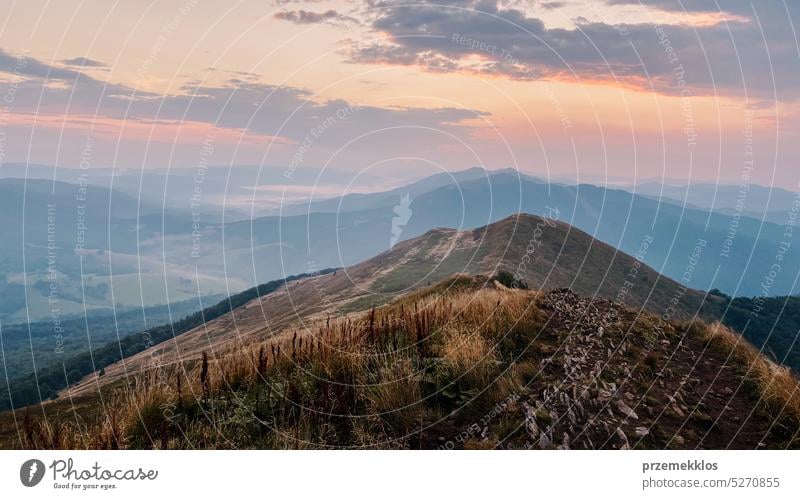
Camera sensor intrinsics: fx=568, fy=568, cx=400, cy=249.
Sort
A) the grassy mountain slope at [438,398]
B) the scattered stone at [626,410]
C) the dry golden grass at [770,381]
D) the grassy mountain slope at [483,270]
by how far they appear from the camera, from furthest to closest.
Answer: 1. the grassy mountain slope at [483,270]
2. the dry golden grass at [770,381]
3. the scattered stone at [626,410]
4. the grassy mountain slope at [438,398]

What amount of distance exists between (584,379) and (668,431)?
1.71 metres

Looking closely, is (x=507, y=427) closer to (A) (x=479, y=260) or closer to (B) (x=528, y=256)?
(A) (x=479, y=260)

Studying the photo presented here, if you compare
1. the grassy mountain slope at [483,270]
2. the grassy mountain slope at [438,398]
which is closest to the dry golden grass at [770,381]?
the grassy mountain slope at [438,398]

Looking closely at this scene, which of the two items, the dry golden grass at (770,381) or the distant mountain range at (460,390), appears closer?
the distant mountain range at (460,390)

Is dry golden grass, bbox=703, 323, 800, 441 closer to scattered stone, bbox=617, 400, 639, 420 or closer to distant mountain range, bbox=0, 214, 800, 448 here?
distant mountain range, bbox=0, 214, 800, 448

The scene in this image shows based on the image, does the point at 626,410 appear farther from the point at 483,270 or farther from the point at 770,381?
the point at 483,270

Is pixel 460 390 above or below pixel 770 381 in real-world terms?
above

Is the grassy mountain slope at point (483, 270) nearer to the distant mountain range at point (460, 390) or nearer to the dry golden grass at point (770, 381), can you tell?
the dry golden grass at point (770, 381)

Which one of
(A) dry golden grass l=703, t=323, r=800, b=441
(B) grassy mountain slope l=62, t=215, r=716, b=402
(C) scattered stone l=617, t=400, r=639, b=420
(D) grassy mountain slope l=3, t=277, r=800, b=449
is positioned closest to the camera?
(D) grassy mountain slope l=3, t=277, r=800, b=449

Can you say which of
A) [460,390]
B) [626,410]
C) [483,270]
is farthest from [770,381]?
[483,270]

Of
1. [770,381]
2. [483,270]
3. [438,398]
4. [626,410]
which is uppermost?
[438,398]

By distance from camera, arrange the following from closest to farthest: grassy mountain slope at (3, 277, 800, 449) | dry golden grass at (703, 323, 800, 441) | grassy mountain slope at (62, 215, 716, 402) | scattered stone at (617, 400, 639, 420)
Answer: grassy mountain slope at (3, 277, 800, 449), scattered stone at (617, 400, 639, 420), dry golden grass at (703, 323, 800, 441), grassy mountain slope at (62, 215, 716, 402)

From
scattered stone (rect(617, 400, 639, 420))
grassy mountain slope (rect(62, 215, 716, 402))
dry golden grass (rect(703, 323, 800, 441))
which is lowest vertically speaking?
grassy mountain slope (rect(62, 215, 716, 402))

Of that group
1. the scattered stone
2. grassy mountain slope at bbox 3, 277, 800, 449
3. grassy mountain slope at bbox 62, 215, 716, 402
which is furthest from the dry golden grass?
grassy mountain slope at bbox 62, 215, 716, 402
